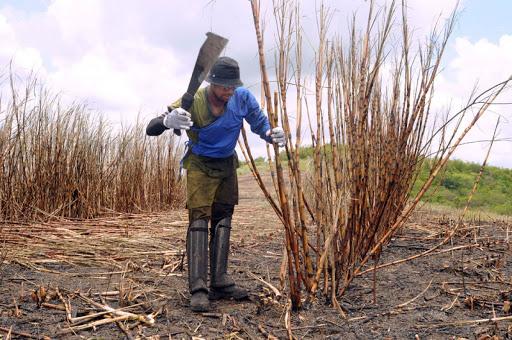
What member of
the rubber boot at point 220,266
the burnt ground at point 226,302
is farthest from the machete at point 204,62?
the burnt ground at point 226,302

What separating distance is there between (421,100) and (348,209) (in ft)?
2.63

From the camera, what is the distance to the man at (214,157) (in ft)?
9.91

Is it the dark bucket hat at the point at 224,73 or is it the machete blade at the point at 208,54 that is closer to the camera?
the machete blade at the point at 208,54

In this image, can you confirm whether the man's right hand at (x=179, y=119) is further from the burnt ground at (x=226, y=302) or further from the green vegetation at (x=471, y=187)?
the green vegetation at (x=471, y=187)

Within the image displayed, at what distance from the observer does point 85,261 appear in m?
4.13

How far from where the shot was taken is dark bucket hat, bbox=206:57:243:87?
2.98 meters

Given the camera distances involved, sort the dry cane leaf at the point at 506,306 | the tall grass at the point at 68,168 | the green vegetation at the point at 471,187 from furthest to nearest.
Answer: the green vegetation at the point at 471,187 < the tall grass at the point at 68,168 < the dry cane leaf at the point at 506,306

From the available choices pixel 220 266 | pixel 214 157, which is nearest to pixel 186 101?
pixel 214 157

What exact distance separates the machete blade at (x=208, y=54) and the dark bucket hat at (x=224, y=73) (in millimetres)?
110

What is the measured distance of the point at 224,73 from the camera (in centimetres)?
299

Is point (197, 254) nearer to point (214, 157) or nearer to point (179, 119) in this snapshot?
point (214, 157)

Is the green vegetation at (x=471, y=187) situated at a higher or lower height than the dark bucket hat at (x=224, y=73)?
lower

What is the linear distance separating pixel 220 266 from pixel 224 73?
3.83ft

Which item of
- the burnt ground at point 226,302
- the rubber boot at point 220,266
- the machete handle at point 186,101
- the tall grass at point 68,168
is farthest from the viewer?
the tall grass at point 68,168
